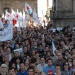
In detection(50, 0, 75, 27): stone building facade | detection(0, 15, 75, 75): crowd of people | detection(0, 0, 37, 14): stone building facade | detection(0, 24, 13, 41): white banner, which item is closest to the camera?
detection(0, 15, 75, 75): crowd of people

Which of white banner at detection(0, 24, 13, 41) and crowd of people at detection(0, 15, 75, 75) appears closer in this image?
crowd of people at detection(0, 15, 75, 75)

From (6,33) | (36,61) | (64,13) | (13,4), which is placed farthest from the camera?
(13,4)

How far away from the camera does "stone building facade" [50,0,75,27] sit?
1169 inches

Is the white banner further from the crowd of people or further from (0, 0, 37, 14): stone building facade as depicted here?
(0, 0, 37, 14): stone building facade

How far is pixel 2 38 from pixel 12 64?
4.18 meters

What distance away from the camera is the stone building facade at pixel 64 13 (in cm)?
2969

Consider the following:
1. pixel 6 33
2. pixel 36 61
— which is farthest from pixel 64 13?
pixel 36 61

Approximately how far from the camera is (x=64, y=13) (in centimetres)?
2984

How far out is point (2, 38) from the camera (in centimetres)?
1706

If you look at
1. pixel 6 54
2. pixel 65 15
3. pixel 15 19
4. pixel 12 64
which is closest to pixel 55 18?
pixel 65 15

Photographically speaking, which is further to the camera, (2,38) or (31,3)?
(31,3)

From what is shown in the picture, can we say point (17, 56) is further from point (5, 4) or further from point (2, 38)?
point (5, 4)

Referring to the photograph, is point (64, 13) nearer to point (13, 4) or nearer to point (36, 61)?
point (36, 61)

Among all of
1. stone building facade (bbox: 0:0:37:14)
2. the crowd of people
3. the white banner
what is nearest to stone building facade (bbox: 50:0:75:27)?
the crowd of people
